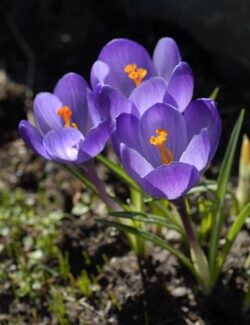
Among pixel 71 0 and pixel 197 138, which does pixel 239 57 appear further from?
pixel 197 138

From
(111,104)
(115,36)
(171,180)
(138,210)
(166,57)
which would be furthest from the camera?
(115,36)

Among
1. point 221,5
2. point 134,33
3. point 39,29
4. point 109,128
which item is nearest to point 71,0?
point 39,29

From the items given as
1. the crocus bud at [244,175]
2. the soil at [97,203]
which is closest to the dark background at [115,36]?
the soil at [97,203]

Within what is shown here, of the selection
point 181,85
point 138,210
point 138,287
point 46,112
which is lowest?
point 138,287

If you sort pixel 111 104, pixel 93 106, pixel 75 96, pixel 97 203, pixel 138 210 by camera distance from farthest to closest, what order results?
pixel 97 203 → pixel 138 210 → pixel 75 96 → pixel 93 106 → pixel 111 104

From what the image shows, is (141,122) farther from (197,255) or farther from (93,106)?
(197,255)

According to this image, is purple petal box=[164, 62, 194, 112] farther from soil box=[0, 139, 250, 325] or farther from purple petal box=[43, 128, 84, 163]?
soil box=[0, 139, 250, 325]

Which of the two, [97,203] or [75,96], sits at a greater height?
[75,96]

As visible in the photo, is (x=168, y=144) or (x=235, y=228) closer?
(x=168, y=144)

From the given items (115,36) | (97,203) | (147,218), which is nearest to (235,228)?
(147,218)
